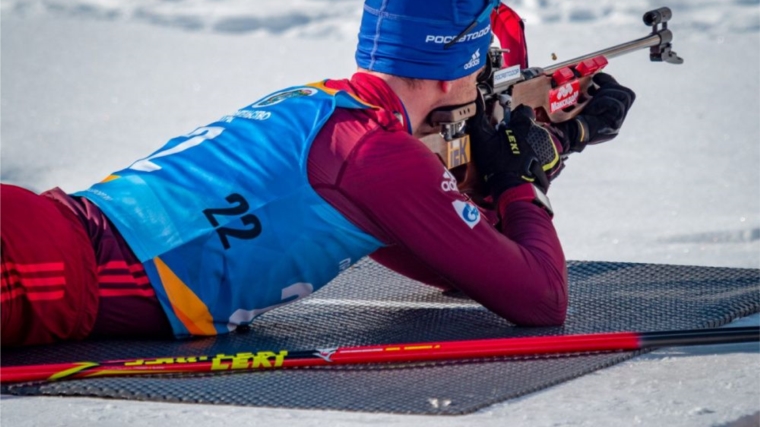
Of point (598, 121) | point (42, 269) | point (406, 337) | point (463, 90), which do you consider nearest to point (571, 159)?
point (598, 121)

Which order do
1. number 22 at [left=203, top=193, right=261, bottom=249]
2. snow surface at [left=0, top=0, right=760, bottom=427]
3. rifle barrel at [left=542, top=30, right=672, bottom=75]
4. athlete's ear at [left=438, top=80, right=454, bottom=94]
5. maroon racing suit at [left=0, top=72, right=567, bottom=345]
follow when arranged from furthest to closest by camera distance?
rifle barrel at [left=542, top=30, right=672, bottom=75] → athlete's ear at [left=438, top=80, right=454, bottom=94] → number 22 at [left=203, top=193, right=261, bottom=249] → maroon racing suit at [left=0, top=72, right=567, bottom=345] → snow surface at [left=0, top=0, right=760, bottom=427]

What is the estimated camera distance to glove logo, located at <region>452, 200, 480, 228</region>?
116 inches

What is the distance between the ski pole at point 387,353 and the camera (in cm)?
266

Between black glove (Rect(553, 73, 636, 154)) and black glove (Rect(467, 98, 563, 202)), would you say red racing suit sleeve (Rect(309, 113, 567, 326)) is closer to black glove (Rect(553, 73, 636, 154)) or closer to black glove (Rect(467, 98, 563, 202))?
black glove (Rect(467, 98, 563, 202))

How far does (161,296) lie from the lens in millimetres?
2906

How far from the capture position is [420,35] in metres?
3.15

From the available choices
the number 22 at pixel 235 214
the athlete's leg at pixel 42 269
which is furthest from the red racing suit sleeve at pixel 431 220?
the athlete's leg at pixel 42 269

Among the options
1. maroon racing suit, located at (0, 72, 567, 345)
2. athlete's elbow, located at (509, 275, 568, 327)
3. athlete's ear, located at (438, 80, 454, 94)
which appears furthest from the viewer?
athlete's ear, located at (438, 80, 454, 94)

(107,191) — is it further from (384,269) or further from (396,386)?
(384,269)

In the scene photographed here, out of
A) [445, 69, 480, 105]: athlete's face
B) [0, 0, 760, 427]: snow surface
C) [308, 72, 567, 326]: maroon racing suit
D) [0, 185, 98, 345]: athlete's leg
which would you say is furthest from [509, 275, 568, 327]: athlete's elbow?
[0, 185, 98, 345]: athlete's leg

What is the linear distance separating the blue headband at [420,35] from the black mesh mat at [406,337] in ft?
2.09

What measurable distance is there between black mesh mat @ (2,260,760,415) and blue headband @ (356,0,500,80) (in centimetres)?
64

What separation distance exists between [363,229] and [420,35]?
20.6 inches

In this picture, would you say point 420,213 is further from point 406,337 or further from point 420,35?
point 420,35
